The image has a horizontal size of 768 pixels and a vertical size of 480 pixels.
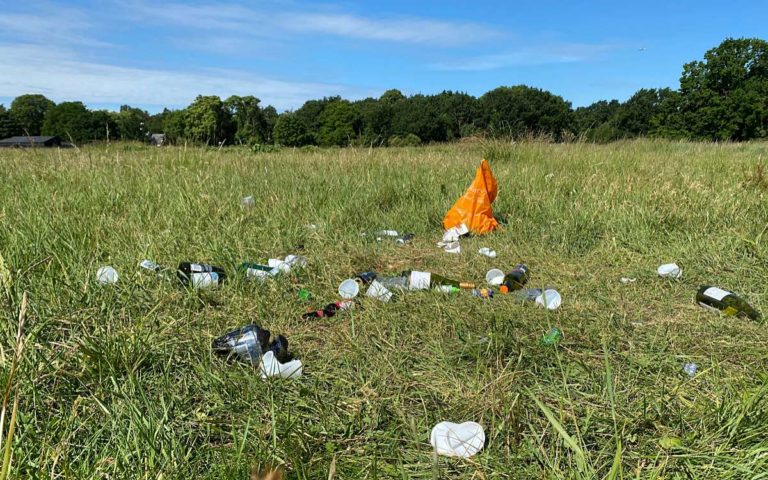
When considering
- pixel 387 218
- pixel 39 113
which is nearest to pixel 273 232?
pixel 387 218

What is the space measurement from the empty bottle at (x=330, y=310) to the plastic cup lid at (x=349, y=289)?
0.31ft

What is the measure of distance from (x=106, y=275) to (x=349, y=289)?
1.23 metres

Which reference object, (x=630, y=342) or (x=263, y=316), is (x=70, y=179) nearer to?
(x=263, y=316)

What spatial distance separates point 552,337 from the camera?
184 centimetres

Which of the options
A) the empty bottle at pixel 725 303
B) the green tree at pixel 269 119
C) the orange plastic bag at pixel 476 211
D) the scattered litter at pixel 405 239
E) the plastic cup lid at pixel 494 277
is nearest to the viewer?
the empty bottle at pixel 725 303

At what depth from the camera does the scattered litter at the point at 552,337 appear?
1.82 m

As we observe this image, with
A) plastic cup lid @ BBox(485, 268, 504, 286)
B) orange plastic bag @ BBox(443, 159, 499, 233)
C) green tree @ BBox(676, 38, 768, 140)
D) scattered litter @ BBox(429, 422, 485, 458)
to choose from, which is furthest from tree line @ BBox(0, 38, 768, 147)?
scattered litter @ BBox(429, 422, 485, 458)

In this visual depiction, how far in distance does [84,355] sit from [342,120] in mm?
67535

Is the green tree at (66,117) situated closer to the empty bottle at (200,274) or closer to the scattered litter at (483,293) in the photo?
the empty bottle at (200,274)

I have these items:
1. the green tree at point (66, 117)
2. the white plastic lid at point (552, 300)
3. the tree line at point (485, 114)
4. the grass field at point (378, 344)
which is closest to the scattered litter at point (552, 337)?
the grass field at point (378, 344)

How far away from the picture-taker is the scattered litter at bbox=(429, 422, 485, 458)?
129 centimetres

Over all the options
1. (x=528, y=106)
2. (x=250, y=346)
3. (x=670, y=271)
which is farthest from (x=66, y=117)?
(x=670, y=271)

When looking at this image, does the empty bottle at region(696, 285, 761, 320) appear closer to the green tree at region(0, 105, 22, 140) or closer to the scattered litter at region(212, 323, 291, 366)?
the scattered litter at region(212, 323, 291, 366)

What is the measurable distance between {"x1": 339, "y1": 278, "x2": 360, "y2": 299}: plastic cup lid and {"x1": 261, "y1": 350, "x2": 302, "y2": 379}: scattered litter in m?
0.73
